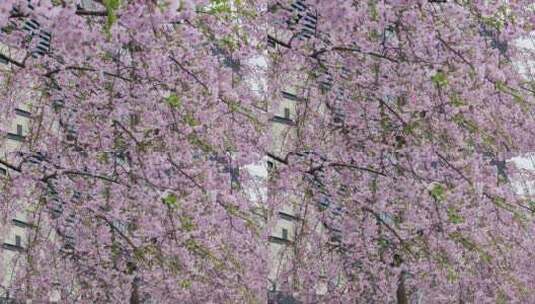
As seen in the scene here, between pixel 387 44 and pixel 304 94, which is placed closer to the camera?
pixel 387 44

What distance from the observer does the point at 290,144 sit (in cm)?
1220

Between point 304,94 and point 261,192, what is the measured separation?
8.57ft

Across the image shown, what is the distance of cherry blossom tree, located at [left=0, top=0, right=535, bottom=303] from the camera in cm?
789

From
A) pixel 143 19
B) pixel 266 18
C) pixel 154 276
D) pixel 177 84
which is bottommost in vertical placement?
pixel 154 276

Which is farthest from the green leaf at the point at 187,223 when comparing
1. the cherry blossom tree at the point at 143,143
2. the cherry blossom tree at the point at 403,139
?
the cherry blossom tree at the point at 403,139

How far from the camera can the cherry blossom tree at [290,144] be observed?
7.89 meters

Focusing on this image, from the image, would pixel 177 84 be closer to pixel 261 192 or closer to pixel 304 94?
pixel 304 94

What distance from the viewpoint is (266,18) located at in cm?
888

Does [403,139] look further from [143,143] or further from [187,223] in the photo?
[143,143]

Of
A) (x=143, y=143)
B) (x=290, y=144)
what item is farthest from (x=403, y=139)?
(x=143, y=143)

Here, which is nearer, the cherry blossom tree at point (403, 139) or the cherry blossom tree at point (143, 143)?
the cherry blossom tree at point (403, 139)

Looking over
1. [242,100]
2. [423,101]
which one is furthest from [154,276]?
[423,101]

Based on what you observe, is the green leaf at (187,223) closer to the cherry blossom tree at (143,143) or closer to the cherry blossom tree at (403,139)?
the cherry blossom tree at (143,143)

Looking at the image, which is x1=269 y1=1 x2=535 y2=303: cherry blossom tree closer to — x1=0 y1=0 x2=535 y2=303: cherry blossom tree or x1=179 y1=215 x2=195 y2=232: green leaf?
x1=0 y1=0 x2=535 y2=303: cherry blossom tree
